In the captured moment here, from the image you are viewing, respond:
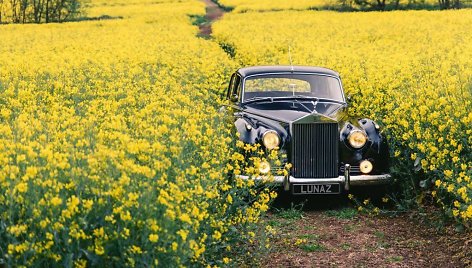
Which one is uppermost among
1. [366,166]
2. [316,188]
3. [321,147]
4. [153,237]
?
[153,237]

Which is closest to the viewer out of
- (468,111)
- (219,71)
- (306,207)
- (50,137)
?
(50,137)

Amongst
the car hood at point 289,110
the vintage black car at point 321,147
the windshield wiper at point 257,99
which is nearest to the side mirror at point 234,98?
the windshield wiper at point 257,99

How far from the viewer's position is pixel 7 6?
62594mm

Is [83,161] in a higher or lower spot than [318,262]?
higher

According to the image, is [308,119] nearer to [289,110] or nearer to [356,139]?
[356,139]

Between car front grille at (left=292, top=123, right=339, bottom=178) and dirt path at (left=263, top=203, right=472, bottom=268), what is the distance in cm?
49

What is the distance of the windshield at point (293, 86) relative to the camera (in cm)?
1016

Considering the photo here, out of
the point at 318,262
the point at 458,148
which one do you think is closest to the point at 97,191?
the point at 318,262

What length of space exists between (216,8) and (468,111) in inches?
2595

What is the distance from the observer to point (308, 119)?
859 centimetres

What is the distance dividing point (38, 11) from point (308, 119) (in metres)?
54.9

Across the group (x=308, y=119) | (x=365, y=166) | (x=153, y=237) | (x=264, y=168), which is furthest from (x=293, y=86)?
(x=153, y=237)

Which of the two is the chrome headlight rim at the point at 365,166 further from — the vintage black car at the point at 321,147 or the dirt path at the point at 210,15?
the dirt path at the point at 210,15

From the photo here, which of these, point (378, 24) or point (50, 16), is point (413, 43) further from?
point (50, 16)
